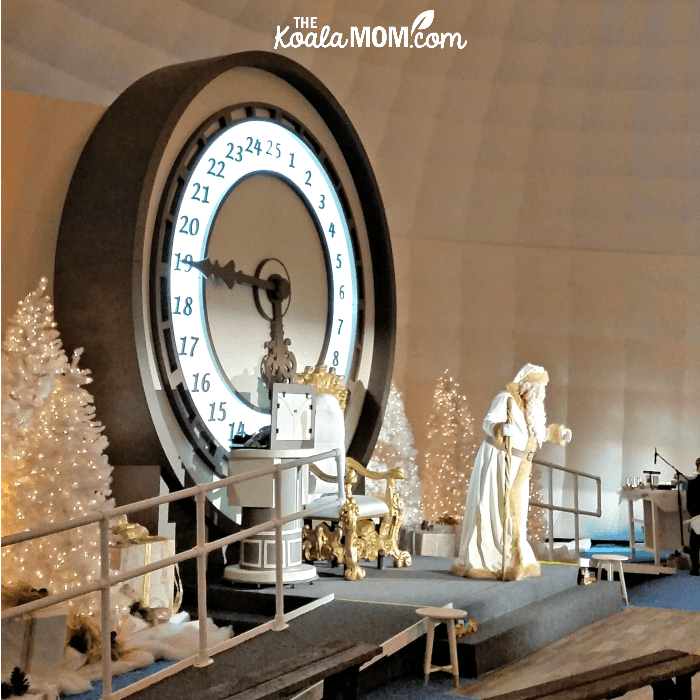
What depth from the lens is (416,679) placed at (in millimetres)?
4395

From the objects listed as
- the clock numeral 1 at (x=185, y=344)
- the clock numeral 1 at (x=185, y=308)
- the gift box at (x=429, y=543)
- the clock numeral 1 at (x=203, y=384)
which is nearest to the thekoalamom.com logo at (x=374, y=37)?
the clock numeral 1 at (x=185, y=308)

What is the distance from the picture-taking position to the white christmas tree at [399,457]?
8.30 meters

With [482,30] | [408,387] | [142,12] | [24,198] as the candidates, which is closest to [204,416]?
[24,198]

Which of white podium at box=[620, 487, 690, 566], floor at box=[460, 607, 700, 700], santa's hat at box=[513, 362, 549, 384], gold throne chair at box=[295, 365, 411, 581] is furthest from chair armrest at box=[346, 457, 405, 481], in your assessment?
white podium at box=[620, 487, 690, 566]

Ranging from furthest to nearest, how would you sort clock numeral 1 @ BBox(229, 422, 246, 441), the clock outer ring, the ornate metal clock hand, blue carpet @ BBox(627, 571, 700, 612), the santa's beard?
blue carpet @ BBox(627, 571, 700, 612), the ornate metal clock hand, clock numeral 1 @ BBox(229, 422, 246, 441), the santa's beard, the clock outer ring

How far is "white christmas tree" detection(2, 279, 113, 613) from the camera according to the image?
414 centimetres

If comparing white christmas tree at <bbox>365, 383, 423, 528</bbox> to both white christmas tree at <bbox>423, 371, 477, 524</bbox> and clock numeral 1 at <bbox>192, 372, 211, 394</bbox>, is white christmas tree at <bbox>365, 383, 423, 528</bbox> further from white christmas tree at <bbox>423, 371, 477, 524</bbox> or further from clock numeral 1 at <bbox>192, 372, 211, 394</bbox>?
clock numeral 1 at <bbox>192, 372, 211, 394</bbox>

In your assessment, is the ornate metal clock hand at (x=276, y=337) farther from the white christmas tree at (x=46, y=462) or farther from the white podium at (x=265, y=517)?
the white christmas tree at (x=46, y=462)

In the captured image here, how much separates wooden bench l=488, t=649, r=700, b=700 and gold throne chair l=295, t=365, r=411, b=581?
2.34 metres

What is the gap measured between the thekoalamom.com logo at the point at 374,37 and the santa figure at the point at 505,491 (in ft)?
12.3

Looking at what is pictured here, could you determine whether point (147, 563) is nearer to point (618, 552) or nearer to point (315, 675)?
point (315, 675)

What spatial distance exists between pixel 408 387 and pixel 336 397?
2880 millimetres

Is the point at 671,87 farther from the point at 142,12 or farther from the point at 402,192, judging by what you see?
the point at 142,12

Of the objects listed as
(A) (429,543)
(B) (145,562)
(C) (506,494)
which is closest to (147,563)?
(B) (145,562)
